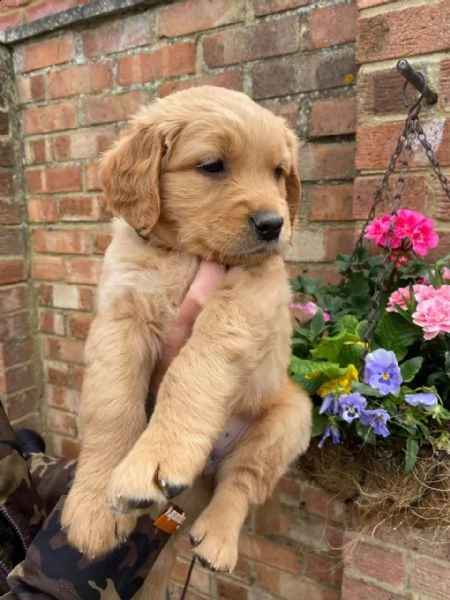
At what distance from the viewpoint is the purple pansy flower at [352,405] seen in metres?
1.24

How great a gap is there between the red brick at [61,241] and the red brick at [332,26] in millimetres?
1565

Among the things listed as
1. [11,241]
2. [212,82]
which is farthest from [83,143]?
[212,82]

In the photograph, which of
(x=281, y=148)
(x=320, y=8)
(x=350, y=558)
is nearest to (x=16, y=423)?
(x=350, y=558)

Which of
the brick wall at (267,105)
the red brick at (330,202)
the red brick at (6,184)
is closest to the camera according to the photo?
the brick wall at (267,105)

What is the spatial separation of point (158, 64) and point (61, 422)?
2217 mm

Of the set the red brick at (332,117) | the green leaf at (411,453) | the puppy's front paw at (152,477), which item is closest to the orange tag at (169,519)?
the puppy's front paw at (152,477)

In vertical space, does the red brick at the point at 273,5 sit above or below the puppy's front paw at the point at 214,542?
above

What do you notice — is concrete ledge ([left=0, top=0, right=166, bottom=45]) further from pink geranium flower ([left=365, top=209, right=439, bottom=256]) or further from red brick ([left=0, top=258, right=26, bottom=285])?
pink geranium flower ([left=365, top=209, right=439, bottom=256])

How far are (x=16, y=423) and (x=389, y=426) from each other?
2.58 meters

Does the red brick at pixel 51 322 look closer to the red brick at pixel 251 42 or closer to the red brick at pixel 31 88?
the red brick at pixel 31 88

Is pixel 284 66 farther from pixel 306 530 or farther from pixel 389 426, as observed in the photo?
pixel 306 530

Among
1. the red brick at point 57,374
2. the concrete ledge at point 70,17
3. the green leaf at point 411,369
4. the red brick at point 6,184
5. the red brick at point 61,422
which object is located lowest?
the red brick at point 61,422

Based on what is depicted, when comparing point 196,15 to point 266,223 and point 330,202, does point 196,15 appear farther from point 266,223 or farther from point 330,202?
point 266,223

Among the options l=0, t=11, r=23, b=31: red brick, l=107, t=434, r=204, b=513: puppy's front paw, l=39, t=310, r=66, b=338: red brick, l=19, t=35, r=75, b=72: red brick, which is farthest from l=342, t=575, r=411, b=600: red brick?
l=0, t=11, r=23, b=31: red brick
